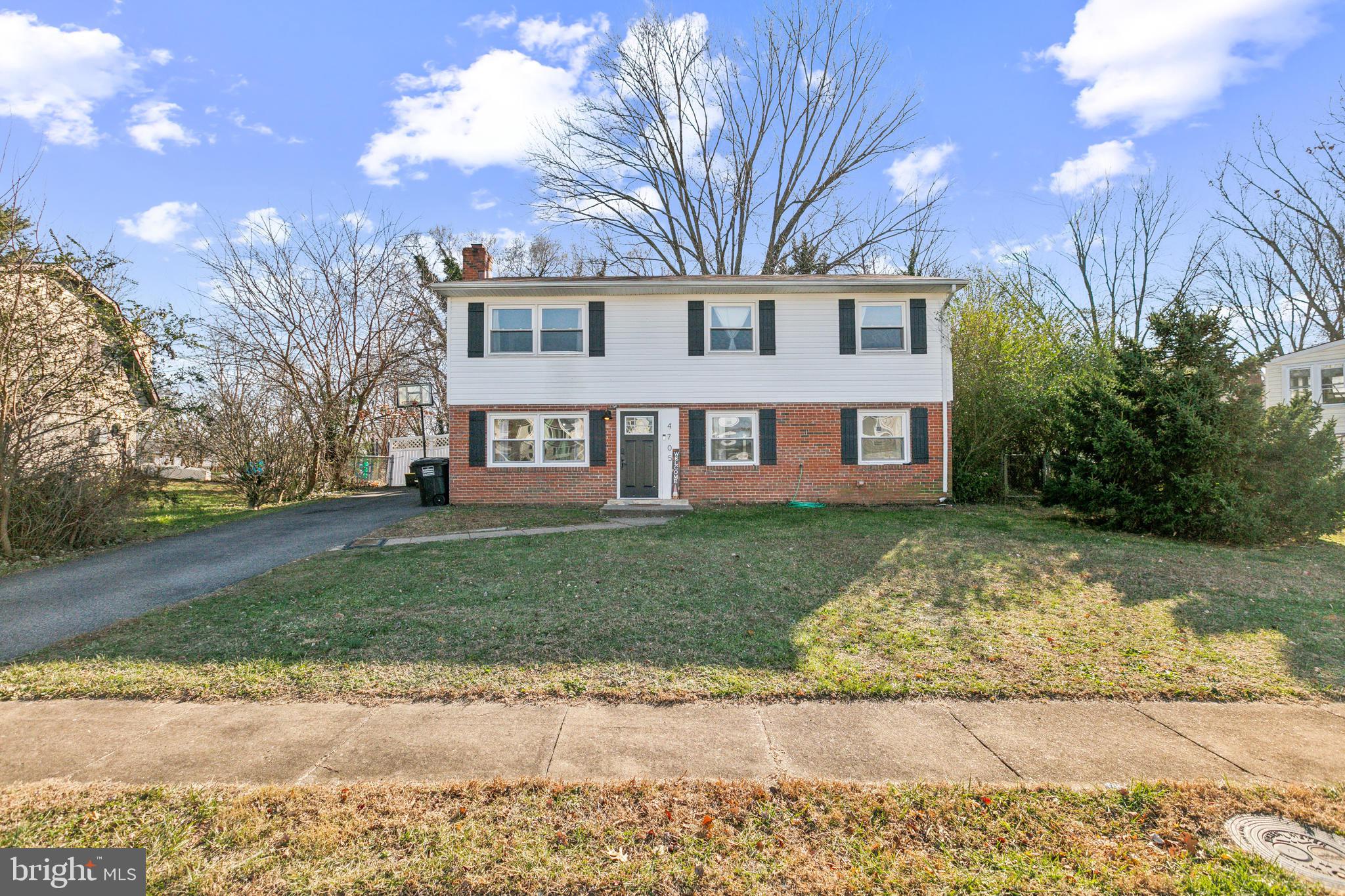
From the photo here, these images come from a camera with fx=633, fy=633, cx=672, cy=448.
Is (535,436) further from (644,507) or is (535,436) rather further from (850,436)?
(850,436)

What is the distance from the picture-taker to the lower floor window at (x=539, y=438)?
1425cm

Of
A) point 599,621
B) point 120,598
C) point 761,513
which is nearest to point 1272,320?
point 761,513

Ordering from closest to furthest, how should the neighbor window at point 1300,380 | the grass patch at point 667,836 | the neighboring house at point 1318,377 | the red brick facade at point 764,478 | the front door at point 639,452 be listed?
the grass patch at point 667,836
the red brick facade at point 764,478
the front door at point 639,452
the neighboring house at point 1318,377
the neighbor window at point 1300,380

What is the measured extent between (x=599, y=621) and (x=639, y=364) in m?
9.45

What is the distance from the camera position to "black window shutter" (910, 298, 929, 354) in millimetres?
14219

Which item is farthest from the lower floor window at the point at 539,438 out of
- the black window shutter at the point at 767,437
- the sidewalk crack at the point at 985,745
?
the sidewalk crack at the point at 985,745

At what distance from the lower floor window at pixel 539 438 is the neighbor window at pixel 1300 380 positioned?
20.5 m

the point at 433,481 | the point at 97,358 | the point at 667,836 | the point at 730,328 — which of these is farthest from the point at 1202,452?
the point at 97,358

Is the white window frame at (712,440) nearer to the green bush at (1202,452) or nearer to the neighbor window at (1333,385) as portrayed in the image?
the green bush at (1202,452)

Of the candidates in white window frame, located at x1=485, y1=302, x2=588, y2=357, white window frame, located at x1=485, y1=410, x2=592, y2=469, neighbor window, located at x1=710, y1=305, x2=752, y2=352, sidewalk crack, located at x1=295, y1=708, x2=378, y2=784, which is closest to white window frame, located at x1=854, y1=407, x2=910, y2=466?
neighbor window, located at x1=710, y1=305, x2=752, y2=352

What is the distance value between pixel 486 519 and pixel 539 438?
9.12ft

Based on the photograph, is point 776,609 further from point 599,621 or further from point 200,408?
point 200,408

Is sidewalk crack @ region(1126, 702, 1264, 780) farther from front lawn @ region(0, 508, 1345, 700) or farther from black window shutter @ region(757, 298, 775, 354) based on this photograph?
black window shutter @ region(757, 298, 775, 354)

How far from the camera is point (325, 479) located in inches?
755
